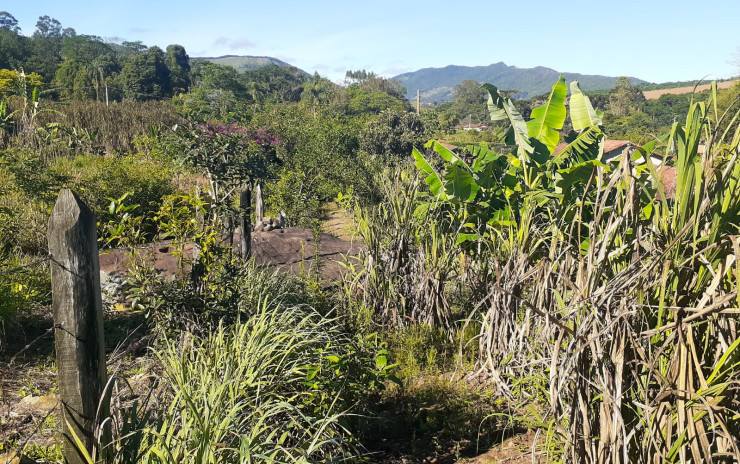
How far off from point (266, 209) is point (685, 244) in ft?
41.2

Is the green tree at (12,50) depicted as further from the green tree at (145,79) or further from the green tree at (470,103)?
the green tree at (470,103)

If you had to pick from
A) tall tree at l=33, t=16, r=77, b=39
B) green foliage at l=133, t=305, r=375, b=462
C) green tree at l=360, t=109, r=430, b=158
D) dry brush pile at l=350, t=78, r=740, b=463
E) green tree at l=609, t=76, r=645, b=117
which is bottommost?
green foliage at l=133, t=305, r=375, b=462

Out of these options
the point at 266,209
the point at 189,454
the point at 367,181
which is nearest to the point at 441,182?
the point at 189,454

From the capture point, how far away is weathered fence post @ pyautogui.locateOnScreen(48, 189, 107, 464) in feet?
7.46

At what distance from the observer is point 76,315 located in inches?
91.4

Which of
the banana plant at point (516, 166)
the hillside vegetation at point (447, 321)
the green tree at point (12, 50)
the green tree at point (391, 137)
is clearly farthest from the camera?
the green tree at point (12, 50)

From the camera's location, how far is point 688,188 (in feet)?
7.00

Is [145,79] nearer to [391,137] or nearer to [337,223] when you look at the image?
[391,137]

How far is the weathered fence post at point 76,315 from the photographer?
2.27m

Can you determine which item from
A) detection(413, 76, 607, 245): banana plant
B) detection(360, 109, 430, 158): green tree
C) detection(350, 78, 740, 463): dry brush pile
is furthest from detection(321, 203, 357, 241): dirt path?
detection(350, 78, 740, 463): dry brush pile

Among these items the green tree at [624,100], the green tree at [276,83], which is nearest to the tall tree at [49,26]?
the green tree at [276,83]

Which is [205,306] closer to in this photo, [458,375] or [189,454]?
[189,454]

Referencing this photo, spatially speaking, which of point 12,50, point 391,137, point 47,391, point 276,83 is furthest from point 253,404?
point 276,83

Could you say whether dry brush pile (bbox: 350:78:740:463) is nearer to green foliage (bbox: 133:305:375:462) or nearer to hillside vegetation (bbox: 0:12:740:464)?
hillside vegetation (bbox: 0:12:740:464)
